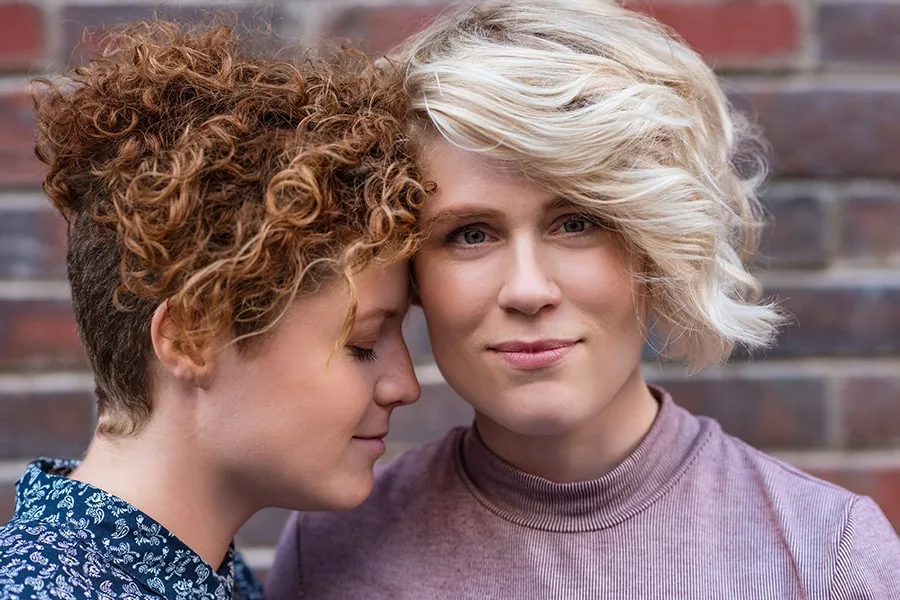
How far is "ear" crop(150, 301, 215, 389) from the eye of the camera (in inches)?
46.5

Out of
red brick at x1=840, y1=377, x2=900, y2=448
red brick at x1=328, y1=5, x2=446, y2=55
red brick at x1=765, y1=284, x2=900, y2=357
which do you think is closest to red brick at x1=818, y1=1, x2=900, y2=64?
red brick at x1=765, y1=284, x2=900, y2=357

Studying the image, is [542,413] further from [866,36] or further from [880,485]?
[866,36]

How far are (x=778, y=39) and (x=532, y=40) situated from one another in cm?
57

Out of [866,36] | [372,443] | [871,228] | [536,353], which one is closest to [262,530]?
[372,443]

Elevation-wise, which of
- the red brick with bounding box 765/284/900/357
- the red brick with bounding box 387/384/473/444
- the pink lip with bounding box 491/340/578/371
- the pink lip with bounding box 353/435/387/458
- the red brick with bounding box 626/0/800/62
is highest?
the red brick with bounding box 626/0/800/62

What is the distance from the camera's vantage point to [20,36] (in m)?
1.62

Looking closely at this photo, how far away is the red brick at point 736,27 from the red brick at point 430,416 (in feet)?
2.20

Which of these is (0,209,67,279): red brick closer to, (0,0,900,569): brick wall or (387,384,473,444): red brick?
(0,0,900,569): brick wall

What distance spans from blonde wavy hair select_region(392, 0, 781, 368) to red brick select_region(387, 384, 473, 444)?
17.5 inches

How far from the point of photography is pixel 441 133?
124 cm

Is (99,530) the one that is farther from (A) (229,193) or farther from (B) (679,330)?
(B) (679,330)

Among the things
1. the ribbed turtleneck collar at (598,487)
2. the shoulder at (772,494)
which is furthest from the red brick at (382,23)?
the shoulder at (772,494)

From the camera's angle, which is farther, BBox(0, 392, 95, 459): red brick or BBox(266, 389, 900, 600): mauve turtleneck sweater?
BBox(0, 392, 95, 459): red brick

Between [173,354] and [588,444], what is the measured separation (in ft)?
1.73
